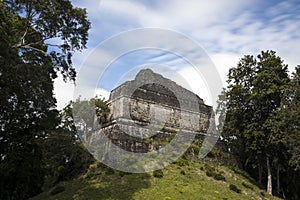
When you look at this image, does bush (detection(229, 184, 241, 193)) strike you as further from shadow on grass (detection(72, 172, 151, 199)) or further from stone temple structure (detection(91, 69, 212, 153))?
stone temple structure (detection(91, 69, 212, 153))

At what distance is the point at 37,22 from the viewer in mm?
16172

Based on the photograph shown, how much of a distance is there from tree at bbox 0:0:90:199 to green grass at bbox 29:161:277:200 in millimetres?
3233

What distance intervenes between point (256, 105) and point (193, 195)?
13.0 m

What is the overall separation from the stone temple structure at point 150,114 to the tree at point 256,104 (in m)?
5.10

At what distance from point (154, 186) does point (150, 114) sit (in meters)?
11.5

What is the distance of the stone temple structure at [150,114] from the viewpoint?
27.8m

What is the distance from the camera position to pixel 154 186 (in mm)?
20125

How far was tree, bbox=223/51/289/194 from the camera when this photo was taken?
2636 centimetres

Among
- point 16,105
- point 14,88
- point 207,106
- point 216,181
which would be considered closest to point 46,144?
point 16,105

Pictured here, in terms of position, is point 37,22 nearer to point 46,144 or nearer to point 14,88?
point 14,88

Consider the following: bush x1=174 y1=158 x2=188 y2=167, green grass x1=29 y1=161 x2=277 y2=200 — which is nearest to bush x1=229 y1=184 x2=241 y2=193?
green grass x1=29 y1=161 x2=277 y2=200

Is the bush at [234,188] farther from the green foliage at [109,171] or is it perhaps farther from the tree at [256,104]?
the green foliage at [109,171]

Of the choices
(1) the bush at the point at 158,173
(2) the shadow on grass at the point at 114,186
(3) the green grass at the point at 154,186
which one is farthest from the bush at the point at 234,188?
(2) the shadow on grass at the point at 114,186

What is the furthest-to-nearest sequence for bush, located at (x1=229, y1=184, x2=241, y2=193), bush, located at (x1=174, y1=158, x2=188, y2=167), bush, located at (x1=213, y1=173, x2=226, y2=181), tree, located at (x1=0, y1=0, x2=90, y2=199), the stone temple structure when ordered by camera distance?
1. the stone temple structure
2. bush, located at (x1=174, y1=158, x2=188, y2=167)
3. bush, located at (x1=213, y1=173, x2=226, y2=181)
4. bush, located at (x1=229, y1=184, x2=241, y2=193)
5. tree, located at (x1=0, y1=0, x2=90, y2=199)
